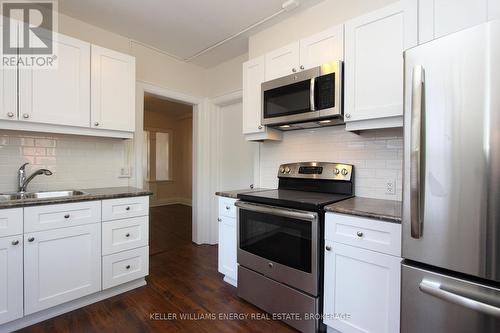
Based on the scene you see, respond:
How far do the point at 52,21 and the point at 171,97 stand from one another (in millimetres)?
1347

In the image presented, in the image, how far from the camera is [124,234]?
216cm

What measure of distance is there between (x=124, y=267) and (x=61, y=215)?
2.34ft

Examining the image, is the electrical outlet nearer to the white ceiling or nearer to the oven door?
the oven door

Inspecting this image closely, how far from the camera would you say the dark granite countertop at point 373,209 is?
1.33 metres

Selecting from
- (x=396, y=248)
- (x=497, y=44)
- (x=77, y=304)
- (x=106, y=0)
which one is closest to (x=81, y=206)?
(x=77, y=304)

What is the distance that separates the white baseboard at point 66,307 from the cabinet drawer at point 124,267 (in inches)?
3.8

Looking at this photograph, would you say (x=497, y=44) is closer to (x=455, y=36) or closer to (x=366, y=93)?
(x=455, y=36)

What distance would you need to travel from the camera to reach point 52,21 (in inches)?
89.8

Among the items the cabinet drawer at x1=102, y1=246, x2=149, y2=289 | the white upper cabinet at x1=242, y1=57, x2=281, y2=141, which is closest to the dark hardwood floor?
the cabinet drawer at x1=102, y1=246, x2=149, y2=289

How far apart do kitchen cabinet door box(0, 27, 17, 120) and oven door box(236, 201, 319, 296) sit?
1.87 meters

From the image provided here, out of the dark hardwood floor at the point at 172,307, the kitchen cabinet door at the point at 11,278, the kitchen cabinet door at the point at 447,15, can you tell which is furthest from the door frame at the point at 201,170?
the kitchen cabinet door at the point at 447,15

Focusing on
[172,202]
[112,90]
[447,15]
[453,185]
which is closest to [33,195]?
[112,90]

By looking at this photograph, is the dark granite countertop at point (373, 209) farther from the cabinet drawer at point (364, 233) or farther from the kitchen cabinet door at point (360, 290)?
the kitchen cabinet door at point (360, 290)

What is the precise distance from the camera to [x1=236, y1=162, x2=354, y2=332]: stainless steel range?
5.23ft
